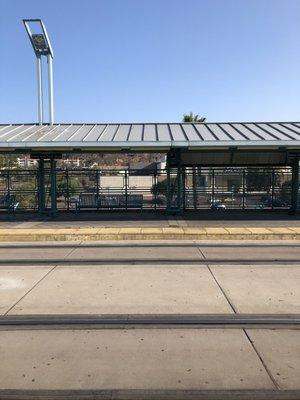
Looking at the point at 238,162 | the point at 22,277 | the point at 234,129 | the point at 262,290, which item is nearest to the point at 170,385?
the point at 262,290

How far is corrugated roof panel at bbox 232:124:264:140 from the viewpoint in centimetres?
1620

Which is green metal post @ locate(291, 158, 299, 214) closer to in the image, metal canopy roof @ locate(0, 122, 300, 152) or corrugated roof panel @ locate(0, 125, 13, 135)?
metal canopy roof @ locate(0, 122, 300, 152)

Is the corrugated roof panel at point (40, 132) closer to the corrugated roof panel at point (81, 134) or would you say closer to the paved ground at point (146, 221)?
the corrugated roof panel at point (81, 134)

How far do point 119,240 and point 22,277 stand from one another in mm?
4666

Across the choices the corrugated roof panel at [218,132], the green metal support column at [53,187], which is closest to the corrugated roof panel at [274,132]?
the corrugated roof panel at [218,132]

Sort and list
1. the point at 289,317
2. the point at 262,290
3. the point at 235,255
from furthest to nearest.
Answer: the point at 235,255 < the point at 262,290 < the point at 289,317

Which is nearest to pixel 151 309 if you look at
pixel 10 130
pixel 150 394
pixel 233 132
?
pixel 150 394

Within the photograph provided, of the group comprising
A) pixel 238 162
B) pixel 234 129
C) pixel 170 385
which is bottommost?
pixel 170 385

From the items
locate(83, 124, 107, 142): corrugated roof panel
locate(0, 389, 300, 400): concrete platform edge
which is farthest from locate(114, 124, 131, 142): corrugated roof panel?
locate(0, 389, 300, 400): concrete platform edge

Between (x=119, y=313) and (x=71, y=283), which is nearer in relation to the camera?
(x=119, y=313)

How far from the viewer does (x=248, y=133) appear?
1717 cm

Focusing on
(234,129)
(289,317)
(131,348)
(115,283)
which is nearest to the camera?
(131,348)

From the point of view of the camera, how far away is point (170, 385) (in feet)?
13.6

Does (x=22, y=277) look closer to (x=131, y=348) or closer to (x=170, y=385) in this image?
(x=131, y=348)
